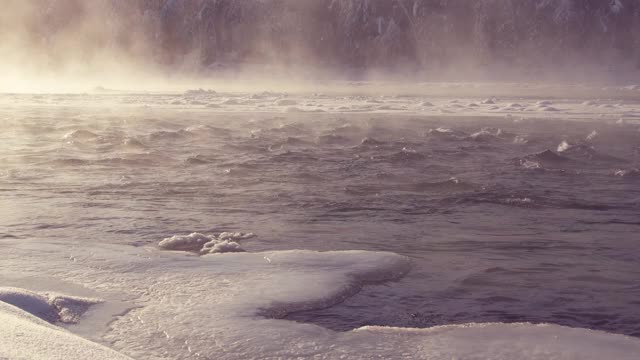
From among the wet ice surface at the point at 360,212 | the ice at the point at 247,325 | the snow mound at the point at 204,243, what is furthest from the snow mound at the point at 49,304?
the snow mound at the point at 204,243

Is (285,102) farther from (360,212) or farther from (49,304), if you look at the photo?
(49,304)

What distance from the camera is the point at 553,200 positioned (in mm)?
6730

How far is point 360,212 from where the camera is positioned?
243 inches

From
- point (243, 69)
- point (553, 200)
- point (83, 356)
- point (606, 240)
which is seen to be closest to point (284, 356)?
point (83, 356)

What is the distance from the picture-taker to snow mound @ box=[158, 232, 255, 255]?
4.85 meters

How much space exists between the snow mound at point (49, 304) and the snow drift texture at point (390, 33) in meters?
29.8

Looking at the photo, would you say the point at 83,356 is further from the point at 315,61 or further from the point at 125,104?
the point at 315,61

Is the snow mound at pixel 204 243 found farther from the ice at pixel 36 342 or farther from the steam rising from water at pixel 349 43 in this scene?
the steam rising from water at pixel 349 43

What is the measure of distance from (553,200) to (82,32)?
1370 inches

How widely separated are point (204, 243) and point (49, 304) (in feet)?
5.25

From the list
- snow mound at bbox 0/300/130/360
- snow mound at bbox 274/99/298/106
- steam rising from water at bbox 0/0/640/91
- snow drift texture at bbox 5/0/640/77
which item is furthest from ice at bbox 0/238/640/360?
snow drift texture at bbox 5/0/640/77

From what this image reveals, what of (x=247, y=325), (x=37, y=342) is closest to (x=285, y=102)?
(x=247, y=325)

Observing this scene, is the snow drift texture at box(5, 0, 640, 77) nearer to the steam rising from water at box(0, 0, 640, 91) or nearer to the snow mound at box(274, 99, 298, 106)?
the steam rising from water at box(0, 0, 640, 91)

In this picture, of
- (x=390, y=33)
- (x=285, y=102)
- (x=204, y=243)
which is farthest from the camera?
(x=390, y=33)
